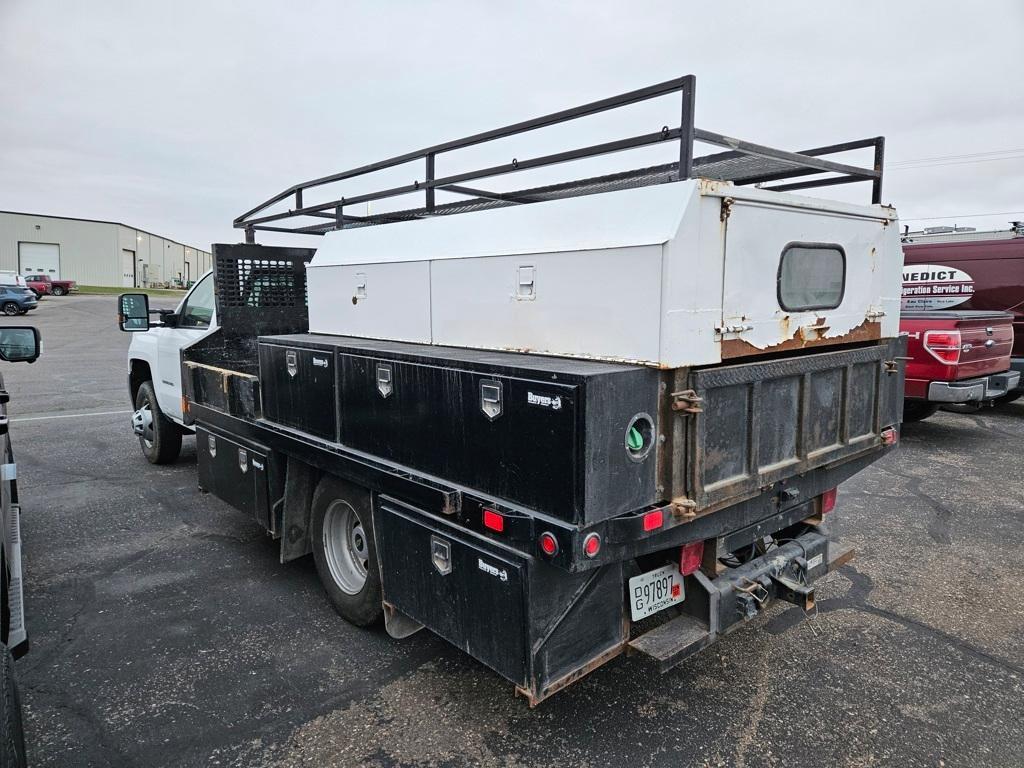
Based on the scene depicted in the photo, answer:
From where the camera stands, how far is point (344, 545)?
3.87 metres

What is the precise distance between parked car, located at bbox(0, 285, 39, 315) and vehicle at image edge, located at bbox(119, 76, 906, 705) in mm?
32393

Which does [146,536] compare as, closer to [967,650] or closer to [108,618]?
[108,618]

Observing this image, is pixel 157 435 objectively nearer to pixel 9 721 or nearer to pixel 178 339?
pixel 178 339

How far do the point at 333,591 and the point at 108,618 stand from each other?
1.24 meters

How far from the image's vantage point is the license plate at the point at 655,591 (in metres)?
2.72

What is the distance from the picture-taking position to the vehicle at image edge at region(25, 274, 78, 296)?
135 feet

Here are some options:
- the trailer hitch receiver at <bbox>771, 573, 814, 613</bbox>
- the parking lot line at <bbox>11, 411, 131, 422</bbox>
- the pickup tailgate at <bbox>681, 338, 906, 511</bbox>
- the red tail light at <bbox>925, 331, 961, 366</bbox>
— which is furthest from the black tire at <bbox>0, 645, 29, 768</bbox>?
the parking lot line at <bbox>11, 411, 131, 422</bbox>

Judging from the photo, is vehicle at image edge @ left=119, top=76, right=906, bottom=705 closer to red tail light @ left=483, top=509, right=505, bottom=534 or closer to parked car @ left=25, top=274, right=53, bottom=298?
red tail light @ left=483, top=509, right=505, bottom=534

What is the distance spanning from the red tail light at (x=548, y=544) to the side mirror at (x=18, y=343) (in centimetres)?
276

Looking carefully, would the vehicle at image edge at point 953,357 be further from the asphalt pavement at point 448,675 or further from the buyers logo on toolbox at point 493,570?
the buyers logo on toolbox at point 493,570

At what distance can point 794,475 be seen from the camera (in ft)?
9.91

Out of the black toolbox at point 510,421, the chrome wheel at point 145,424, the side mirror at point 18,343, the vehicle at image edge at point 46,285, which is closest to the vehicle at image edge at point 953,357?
the black toolbox at point 510,421

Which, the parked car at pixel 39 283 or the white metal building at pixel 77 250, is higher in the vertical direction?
the white metal building at pixel 77 250

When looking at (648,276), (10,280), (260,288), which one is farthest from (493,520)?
(10,280)
